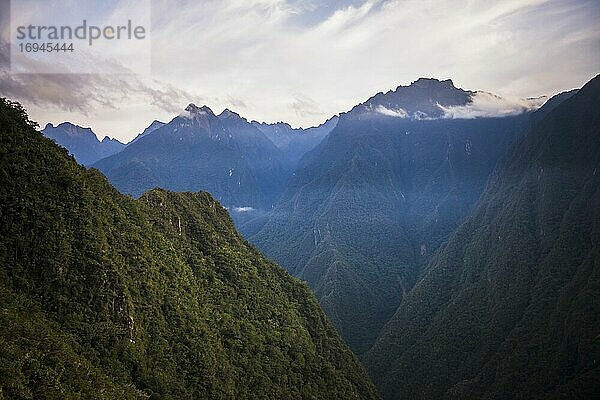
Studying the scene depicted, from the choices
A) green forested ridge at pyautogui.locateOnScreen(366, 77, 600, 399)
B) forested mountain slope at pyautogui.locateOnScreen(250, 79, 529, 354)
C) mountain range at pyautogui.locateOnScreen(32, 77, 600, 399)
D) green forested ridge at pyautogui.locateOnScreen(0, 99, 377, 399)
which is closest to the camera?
green forested ridge at pyautogui.locateOnScreen(0, 99, 377, 399)

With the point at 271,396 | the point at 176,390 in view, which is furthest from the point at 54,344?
the point at 271,396

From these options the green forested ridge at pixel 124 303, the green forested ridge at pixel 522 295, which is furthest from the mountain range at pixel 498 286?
the green forested ridge at pixel 124 303

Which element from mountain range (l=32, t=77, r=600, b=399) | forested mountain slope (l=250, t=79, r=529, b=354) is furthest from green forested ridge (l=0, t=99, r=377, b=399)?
forested mountain slope (l=250, t=79, r=529, b=354)

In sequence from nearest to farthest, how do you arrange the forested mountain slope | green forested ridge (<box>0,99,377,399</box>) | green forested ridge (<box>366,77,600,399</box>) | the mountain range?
green forested ridge (<box>0,99,377,399</box>)
green forested ridge (<box>366,77,600,399</box>)
the mountain range
the forested mountain slope

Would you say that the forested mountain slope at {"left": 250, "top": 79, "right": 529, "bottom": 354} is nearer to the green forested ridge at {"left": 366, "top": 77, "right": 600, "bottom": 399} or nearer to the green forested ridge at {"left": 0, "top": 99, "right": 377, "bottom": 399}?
the green forested ridge at {"left": 366, "top": 77, "right": 600, "bottom": 399}

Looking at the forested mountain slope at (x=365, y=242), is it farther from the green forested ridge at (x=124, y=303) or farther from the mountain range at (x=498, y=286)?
the green forested ridge at (x=124, y=303)

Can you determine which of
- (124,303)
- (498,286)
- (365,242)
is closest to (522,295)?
(498,286)

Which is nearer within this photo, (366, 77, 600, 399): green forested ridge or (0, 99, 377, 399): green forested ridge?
(0, 99, 377, 399): green forested ridge
